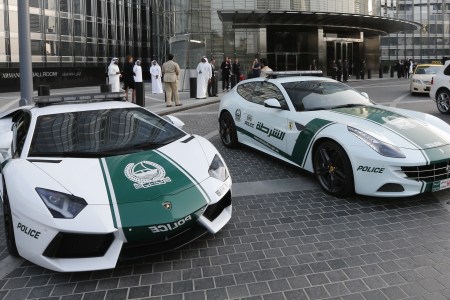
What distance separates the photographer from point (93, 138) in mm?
4418

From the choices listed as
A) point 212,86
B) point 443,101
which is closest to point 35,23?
point 212,86

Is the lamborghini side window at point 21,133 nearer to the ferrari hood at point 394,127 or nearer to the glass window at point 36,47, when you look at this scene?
the ferrari hood at point 394,127

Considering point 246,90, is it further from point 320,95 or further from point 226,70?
point 226,70

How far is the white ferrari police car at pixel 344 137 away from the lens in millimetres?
4785

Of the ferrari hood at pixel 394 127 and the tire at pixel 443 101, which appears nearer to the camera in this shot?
the ferrari hood at pixel 394 127

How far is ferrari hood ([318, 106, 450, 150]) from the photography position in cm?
502

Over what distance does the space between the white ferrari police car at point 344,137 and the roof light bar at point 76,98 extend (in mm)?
2251

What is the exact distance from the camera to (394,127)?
17.5ft

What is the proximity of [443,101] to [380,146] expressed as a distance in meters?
9.01

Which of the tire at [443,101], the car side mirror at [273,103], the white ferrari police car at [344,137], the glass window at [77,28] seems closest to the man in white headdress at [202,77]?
the tire at [443,101]

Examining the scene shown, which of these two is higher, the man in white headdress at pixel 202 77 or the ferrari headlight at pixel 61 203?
the man in white headdress at pixel 202 77

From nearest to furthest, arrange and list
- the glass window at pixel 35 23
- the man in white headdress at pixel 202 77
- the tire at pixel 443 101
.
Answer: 1. the tire at pixel 443 101
2. the man in white headdress at pixel 202 77
3. the glass window at pixel 35 23

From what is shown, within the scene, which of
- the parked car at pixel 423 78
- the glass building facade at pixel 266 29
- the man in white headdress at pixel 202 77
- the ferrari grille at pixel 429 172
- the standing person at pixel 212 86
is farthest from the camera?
the glass building facade at pixel 266 29

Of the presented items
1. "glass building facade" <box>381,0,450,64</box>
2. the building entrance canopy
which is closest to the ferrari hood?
the building entrance canopy
